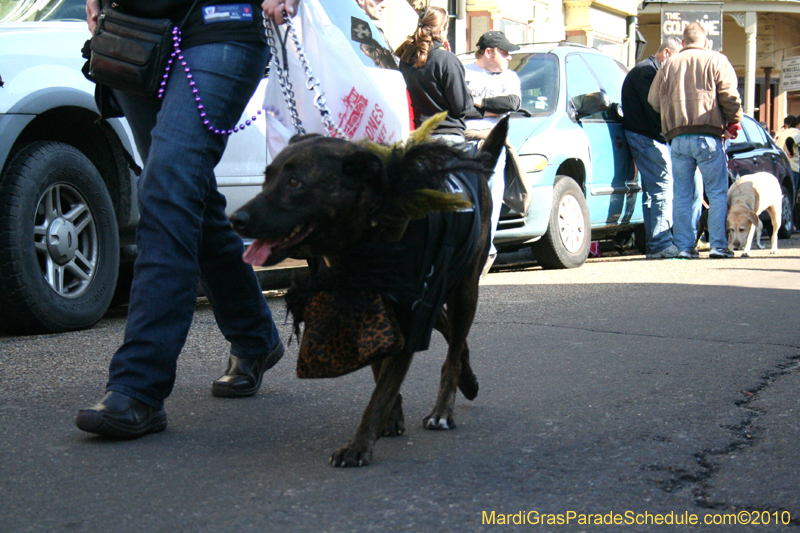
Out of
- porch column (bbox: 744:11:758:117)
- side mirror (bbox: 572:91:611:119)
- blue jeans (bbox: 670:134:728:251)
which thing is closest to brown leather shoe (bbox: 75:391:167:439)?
side mirror (bbox: 572:91:611:119)

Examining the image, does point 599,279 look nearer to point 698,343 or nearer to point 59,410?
point 698,343

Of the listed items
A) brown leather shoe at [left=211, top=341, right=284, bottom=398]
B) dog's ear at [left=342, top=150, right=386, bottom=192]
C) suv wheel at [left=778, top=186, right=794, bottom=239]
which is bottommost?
suv wheel at [left=778, top=186, right=794, bottom=239]

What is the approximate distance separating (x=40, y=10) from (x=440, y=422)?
349cm

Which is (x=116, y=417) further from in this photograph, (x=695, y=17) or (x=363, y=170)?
(x=695, y=17)

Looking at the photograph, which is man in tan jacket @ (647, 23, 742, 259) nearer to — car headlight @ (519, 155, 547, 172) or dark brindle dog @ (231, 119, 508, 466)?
car headlight @ (519, 155, 547, 172)

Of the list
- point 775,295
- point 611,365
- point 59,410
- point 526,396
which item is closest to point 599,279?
point 775,295

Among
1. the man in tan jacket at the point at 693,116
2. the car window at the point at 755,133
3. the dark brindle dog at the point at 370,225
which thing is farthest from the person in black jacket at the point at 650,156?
the dark brindle dog at the point at 370,225

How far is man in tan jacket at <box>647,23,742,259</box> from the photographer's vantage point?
891cm

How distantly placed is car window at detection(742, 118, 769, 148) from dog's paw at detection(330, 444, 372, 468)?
1179 centimetres

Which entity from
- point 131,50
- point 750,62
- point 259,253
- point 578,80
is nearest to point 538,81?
point 578,80

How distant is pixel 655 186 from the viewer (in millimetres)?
9102

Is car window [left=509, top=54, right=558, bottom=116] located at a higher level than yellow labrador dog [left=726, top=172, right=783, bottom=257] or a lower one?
higher

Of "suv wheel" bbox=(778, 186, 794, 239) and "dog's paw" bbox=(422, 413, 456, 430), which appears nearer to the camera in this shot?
"dog's paw" bbox=(422, 413, 456, 430)

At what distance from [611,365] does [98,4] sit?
2.46 m
